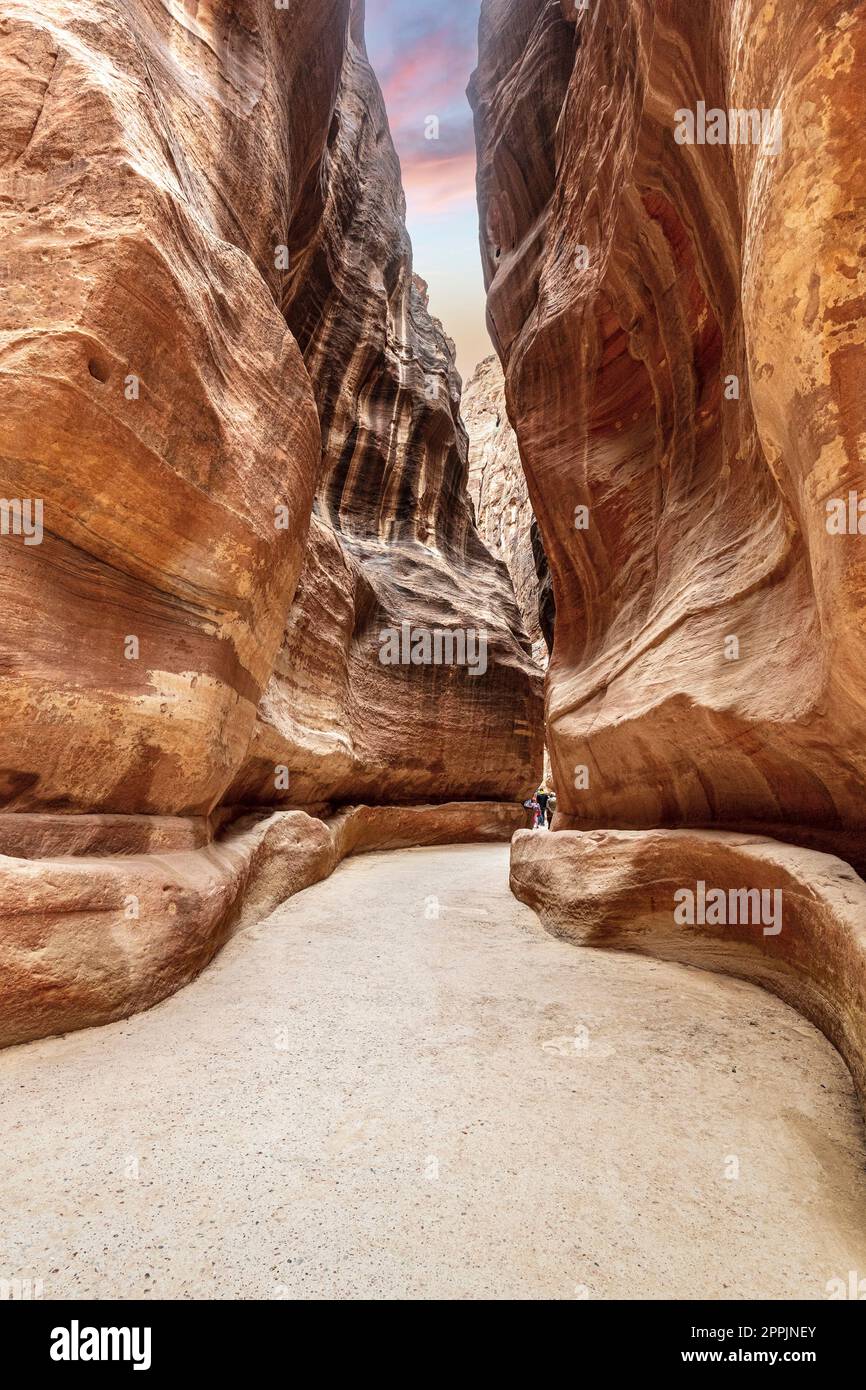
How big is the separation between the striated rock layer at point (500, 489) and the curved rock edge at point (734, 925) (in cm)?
2319

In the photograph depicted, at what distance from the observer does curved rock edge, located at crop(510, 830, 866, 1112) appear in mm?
2730

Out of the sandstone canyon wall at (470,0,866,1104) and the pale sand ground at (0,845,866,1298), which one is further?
the sandstone canyon wall at (470,0,866,1104)

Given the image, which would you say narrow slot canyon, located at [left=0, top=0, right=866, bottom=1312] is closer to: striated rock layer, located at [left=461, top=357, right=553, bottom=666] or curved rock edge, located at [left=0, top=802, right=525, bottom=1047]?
curved rock edge, located at [left=0, top=802, right=525, bottom=1047]

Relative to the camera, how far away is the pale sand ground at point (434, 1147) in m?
1.63

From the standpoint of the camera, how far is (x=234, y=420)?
15.0ft

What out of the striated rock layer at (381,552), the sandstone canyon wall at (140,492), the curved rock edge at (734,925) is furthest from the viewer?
the striated rock layer at (381,552)

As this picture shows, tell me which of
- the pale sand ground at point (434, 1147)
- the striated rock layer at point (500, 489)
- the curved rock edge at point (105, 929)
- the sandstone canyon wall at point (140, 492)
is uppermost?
the striated rock layer at point (500, 489)

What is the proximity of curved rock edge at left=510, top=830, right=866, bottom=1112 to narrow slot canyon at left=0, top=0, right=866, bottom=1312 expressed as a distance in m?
0.03

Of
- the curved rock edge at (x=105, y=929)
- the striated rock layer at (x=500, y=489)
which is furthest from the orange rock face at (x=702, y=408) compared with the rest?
the striated rock layer at (x=500, y=489)

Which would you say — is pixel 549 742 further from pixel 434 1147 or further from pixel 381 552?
pixel 381 552

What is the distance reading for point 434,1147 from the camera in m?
2.14

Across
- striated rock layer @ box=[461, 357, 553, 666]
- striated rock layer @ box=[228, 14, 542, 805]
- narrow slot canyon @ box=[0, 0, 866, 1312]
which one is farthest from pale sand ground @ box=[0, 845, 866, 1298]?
striated rock layer @ box=[461, 357, 553, 666]

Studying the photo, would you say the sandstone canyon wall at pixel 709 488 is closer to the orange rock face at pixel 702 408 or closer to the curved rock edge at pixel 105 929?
the orange rock face at pixel 702 408

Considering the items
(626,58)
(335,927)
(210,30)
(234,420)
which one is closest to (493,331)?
(626,58)
